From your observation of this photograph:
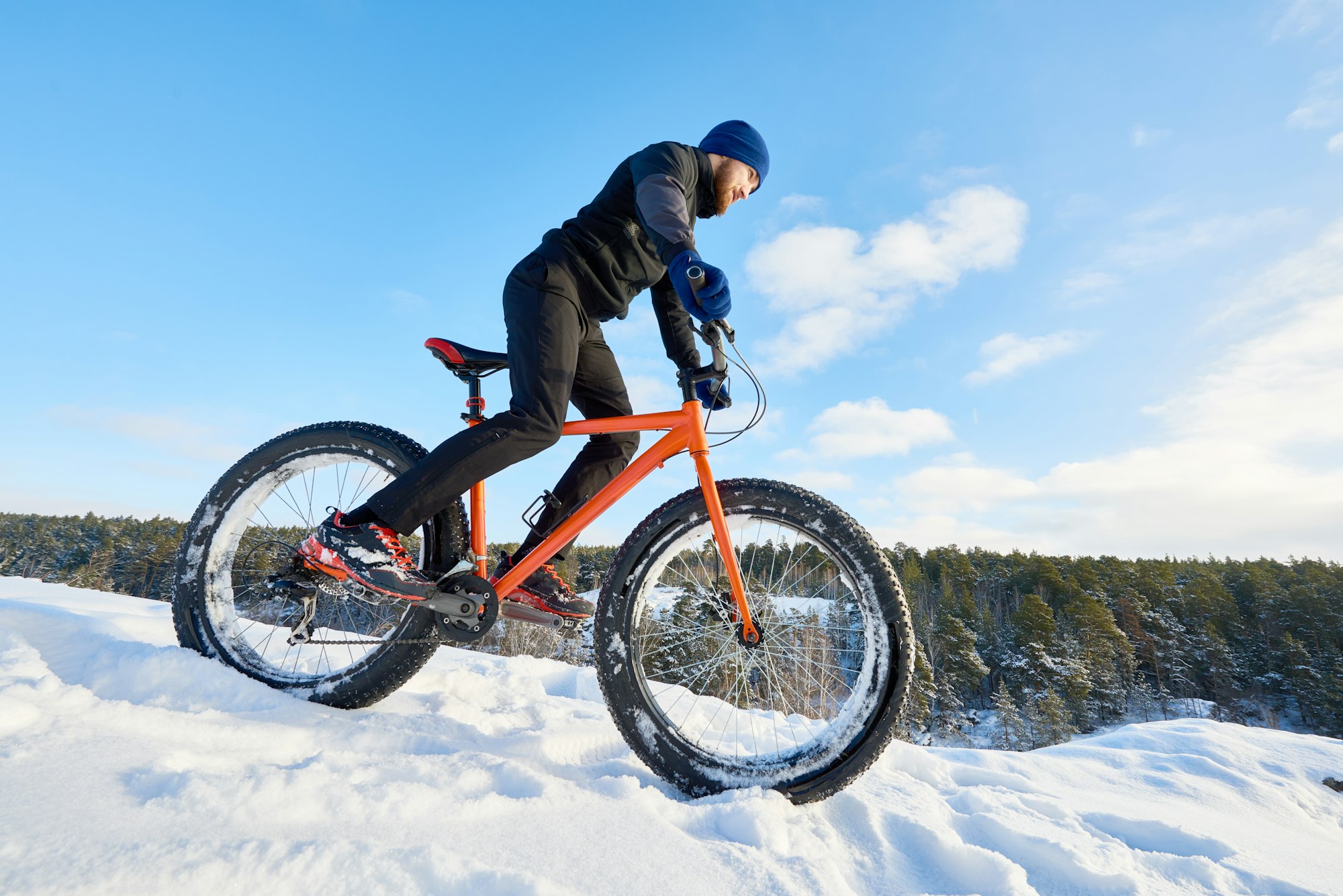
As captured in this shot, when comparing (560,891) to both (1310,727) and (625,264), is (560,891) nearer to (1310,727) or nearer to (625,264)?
(625,264)

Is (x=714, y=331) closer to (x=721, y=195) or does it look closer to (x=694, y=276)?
(x=694, y=276)

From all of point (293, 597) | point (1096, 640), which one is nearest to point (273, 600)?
point (293, 597)

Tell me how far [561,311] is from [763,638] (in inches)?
64.8

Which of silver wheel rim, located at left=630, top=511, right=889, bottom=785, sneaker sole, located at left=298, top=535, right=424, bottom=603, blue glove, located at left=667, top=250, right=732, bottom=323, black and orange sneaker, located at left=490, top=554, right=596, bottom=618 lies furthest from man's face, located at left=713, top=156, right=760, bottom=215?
sneaker sole, located at left=298, top=535, right=424, bottom=603

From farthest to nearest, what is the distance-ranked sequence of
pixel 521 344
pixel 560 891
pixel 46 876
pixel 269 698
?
pixel 521 344 < pixel 269 698 < pixel 560 891 < pixel 46 876

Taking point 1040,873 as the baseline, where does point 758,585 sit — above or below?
above

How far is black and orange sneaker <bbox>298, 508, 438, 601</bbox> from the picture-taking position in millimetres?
2375

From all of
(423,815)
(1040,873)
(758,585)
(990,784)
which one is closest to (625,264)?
(758,585)

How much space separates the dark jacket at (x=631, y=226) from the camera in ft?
7.61

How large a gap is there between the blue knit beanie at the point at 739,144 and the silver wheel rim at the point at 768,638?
5.51 feet

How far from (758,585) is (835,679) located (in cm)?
47

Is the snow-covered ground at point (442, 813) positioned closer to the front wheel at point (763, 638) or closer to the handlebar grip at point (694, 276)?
the front wheel at point (763, 638)

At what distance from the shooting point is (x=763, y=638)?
236 cm

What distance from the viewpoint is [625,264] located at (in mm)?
2748
